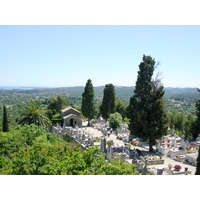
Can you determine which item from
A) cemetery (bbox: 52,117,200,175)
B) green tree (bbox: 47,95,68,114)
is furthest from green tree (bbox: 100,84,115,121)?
green tree (bbox: 47,95,68,114)

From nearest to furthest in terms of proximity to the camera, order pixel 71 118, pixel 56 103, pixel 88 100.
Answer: pixel 71 118
pixel 88 100
pixel 56 103

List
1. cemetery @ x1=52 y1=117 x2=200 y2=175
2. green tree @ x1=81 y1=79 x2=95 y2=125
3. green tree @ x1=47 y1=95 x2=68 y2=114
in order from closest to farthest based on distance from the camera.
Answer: cemetery @ x1=52 y1=117 x2=200 y2=175 < green tree @ x1=81 y1=79 x2=95 y2=125 < green tree @ x1=47 y1=95 x2=68 y2=114

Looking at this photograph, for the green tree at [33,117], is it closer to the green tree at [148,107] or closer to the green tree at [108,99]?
the green tree at [148,107]

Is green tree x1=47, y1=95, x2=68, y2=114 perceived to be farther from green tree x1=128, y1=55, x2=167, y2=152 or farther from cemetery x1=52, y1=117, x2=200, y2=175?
green tree x1=128, y1=55, x2=167, y2=152

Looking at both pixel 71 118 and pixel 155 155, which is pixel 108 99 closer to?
pixel 71 118

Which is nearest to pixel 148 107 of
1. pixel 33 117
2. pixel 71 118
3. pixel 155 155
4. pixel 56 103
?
pixel 155 155

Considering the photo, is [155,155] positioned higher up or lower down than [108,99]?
lower down

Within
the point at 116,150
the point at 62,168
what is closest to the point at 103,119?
the point at 116,150

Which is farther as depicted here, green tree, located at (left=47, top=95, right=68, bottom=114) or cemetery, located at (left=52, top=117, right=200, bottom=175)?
green tree, located at (left=47, top=95, right=68, bottom=114)

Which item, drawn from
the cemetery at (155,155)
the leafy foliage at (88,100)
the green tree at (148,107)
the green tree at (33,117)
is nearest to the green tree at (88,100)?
the leafy foliage at (88,100)
